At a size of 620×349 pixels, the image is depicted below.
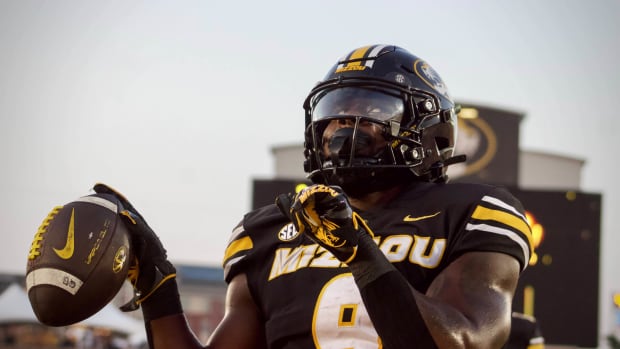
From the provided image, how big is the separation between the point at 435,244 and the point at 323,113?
2.17 ft

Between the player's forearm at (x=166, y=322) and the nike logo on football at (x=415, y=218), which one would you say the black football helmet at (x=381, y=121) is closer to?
the nike logo on football at (x=415, y=218)

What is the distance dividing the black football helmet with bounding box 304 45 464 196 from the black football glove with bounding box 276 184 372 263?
58 centimetres

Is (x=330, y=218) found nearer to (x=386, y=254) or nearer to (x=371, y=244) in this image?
(x=371, y=244)

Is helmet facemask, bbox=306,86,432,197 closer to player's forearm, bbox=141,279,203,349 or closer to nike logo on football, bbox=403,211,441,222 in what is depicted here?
nike logo on football, bbox=403,211,441,222

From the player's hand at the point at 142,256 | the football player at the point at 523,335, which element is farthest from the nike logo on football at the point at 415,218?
the football player at the point at 523,335

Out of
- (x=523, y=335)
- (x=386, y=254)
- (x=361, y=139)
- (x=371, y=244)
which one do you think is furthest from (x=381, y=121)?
(x=523, y=335)

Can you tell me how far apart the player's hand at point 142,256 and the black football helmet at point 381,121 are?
61 centimetres

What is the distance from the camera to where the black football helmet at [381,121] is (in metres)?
3.45

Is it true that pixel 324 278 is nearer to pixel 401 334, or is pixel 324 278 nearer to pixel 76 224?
pixel 401 334

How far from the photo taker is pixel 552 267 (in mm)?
8820

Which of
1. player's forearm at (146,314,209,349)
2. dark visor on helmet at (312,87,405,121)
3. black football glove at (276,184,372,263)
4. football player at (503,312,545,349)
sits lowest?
football player at (503,312,545,349)

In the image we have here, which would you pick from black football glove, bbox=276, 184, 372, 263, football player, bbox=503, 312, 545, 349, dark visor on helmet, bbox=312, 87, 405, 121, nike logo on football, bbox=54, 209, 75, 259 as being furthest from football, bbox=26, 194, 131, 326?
football player, bbox=503, 312, 545, 349

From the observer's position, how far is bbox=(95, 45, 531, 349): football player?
2836 mm

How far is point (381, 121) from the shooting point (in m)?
3.46
